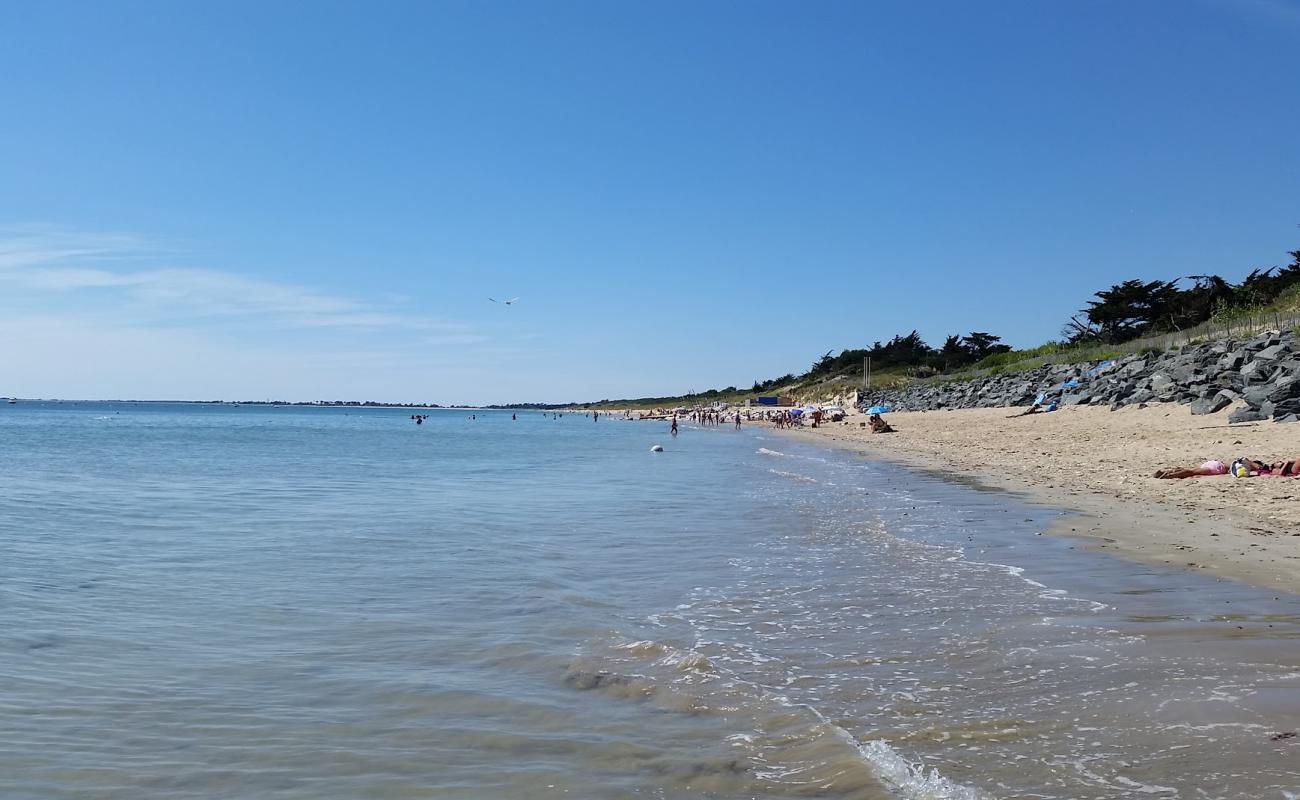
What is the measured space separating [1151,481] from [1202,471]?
3.25 ft

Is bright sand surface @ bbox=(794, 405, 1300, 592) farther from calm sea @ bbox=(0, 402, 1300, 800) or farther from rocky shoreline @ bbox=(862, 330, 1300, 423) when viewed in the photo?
calm sea @ bbox=(0, 402, 1300, 800)

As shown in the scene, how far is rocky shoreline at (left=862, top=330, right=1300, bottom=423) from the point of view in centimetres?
2036

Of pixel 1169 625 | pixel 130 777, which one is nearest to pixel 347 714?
pixel 130 777

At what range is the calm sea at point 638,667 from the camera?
438 cm

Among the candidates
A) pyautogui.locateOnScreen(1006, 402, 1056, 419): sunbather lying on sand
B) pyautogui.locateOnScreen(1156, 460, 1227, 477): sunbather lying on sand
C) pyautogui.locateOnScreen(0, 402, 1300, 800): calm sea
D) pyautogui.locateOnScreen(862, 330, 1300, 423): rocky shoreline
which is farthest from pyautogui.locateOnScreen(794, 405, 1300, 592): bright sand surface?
pyautogui.locateOnScreen(1006, 402, 1056, 419): sunbather lying on sand

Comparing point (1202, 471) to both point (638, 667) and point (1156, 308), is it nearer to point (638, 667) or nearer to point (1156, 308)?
point (638, 667)

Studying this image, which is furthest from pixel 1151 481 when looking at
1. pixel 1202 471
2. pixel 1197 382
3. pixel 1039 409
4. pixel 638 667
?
pixel 1039 409

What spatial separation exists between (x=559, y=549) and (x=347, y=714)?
23.0ft

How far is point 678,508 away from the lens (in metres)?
17.5

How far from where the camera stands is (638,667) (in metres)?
6.39

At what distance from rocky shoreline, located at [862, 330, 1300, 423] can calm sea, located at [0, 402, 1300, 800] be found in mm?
10746

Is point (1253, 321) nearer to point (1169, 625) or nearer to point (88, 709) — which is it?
point (1169, 625)

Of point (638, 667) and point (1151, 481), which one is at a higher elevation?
point (1151, 481)

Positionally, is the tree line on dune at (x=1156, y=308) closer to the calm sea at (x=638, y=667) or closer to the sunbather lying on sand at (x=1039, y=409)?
the sunbather lying on sand at (x=1039, y=409)
